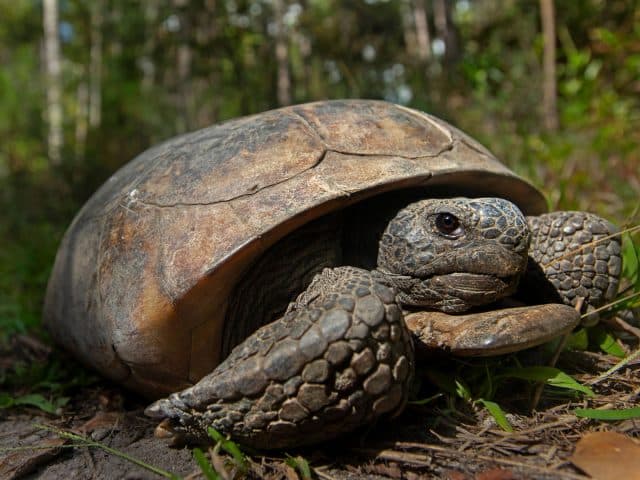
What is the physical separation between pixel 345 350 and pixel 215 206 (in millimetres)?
730

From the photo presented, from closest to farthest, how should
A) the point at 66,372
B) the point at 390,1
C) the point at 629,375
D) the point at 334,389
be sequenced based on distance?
the point at 334,389
the point at 629,375
the point at 66,372
the point at 390,1

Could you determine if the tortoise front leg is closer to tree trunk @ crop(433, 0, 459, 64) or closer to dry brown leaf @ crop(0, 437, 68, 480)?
dry brown leaf @ crop(0, 437, 68, 480)

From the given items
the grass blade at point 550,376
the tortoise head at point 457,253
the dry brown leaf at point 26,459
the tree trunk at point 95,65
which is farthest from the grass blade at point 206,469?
the tree trunk at point 95,65

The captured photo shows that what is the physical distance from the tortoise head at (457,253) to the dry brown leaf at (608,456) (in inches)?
20.2

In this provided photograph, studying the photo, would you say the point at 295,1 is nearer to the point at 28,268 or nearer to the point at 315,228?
the point at 28,268

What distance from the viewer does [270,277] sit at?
1.94 m

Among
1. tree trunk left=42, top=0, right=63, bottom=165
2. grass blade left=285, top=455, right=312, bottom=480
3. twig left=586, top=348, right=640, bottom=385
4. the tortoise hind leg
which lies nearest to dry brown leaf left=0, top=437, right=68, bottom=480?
the tortoise hind leg

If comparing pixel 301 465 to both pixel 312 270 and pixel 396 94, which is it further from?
pixel 396 94

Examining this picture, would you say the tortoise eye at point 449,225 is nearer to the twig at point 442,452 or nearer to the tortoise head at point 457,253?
the tortoise head at point 457,253

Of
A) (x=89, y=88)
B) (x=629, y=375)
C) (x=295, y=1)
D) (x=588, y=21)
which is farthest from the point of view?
(x=89, y=88)

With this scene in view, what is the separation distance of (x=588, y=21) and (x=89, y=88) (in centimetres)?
1402

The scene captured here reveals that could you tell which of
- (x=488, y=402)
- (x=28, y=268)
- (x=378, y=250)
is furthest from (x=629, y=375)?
(x=28, y=268)

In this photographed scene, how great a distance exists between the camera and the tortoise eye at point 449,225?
1.80 meters

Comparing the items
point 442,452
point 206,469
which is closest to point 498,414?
point 442,452
